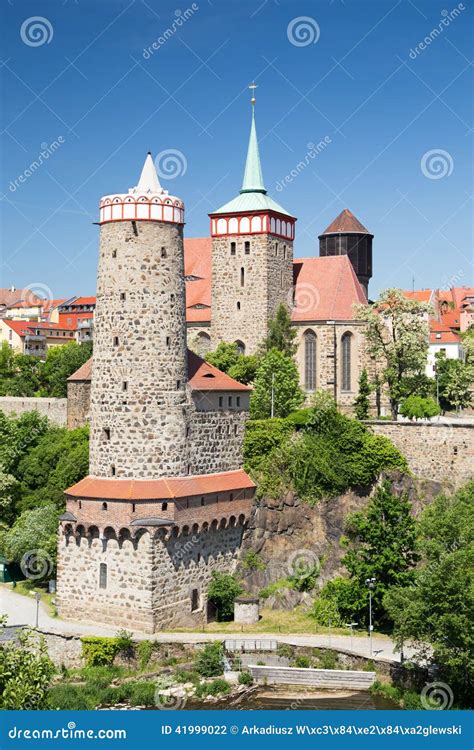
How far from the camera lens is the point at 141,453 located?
134ft

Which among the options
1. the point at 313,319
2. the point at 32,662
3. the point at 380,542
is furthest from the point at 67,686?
the point at 313,319

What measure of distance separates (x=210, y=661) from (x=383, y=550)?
7.79 metres

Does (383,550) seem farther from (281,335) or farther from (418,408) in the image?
(281,335)

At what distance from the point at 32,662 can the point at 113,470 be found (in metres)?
12.4

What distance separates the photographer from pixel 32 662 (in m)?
29.5

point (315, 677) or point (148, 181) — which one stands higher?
point (148, 181)

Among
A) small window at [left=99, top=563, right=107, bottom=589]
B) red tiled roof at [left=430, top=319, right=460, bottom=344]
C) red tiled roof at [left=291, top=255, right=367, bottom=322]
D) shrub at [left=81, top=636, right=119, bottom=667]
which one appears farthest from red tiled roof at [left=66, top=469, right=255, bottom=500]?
red tiled roof at [left=430, top=319, right=460, bottom=344]

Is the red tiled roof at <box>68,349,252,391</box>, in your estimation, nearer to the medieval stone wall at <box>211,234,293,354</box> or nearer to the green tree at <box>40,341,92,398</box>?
the medieval stone wall at <box>211,234,293,354</box>

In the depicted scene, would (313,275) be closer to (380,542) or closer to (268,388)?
(268,388)

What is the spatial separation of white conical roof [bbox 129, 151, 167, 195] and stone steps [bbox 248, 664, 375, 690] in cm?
1878

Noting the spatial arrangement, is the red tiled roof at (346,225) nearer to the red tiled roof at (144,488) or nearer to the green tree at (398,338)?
the green tree at (398,338)

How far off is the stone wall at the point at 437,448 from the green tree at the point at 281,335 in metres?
12.6

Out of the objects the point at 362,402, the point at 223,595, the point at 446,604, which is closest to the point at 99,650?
the point at 223,595

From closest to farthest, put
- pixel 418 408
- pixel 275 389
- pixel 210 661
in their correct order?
1. pixel 210 661
2. pixel 418 408
3. pixel 275 389
